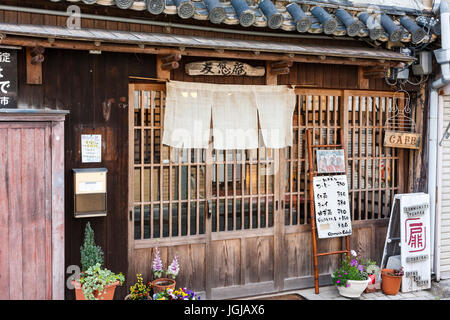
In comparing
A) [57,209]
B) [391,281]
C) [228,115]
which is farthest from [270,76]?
[391,281]

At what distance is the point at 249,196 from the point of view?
884cm

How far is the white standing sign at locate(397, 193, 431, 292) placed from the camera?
30.0 feet

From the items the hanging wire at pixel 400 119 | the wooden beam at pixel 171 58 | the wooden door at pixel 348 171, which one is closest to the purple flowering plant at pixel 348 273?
the wooden door at pixel 348 171

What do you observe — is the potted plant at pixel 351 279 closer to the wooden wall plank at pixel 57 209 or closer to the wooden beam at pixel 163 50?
the wooden beam at pixel 163 50

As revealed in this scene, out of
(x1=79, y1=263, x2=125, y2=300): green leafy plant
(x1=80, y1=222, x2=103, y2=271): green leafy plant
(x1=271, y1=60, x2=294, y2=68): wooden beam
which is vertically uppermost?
(x1=271, y1=60, x2=294, y2=68): wooden beam

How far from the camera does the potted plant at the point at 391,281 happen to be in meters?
8.94

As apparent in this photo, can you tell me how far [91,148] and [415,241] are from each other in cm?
598

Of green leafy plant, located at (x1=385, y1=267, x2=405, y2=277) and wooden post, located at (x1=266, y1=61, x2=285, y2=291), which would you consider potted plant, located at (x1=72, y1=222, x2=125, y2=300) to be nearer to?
wooden post, located at (x1=266, y1=61, x2=285, y2=291)

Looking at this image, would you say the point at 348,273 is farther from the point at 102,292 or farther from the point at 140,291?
the point at 102,292

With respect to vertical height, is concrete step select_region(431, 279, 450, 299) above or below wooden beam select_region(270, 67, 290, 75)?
below

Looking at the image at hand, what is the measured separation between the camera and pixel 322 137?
9.38m

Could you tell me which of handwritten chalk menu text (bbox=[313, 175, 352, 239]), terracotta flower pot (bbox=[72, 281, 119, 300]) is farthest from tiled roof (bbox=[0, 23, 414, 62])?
terracotta flower pot (bbox=[72, 281, 119, 300])

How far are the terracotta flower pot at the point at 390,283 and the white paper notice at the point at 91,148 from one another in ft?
17.7

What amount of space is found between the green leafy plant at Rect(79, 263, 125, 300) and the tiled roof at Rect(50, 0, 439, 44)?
3594 mm
